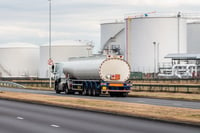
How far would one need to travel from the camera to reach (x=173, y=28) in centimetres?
10238

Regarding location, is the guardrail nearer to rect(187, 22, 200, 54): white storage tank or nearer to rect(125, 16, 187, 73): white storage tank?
rect(125, 16, 187, 73): white storage tank

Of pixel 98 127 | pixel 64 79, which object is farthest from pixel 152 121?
pixel 64 79

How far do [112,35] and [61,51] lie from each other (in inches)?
555

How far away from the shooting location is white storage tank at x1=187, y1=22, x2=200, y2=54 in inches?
4505

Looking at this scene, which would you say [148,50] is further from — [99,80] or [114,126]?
[114,126]

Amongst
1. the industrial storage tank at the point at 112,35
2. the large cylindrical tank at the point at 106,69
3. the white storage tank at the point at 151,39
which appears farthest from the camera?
the industrial storage tank at the point at 112,35

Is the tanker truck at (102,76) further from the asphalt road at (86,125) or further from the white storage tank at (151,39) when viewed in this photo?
the white storage tank at (151,39)

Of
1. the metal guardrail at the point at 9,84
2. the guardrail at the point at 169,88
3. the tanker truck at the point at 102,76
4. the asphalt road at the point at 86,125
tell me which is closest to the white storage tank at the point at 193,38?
the metal guardrail at the point at 9,84

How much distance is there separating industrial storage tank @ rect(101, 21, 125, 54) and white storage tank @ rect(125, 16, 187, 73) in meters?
8.54

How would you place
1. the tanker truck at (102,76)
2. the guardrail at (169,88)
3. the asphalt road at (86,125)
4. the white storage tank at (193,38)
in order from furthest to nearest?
the white storage tank at (193,38) < the guardrail at (169,88) < the tanker truck at (102,76) < the asphalt road at (86,125)

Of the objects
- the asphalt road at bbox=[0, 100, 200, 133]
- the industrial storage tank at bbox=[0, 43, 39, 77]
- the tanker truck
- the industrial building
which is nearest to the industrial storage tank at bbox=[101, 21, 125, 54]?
the industrial building

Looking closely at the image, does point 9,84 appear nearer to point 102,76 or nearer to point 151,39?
point 151,39

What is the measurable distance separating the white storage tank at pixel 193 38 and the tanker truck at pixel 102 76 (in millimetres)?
69114

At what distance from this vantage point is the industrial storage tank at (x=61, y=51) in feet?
401
